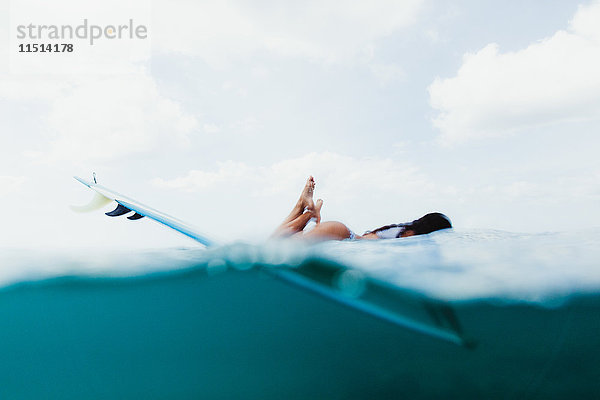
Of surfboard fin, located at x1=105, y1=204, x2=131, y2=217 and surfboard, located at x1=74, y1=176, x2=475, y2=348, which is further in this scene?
surfboard fin, located at x1=105, y1=204, x2=131, y2=217

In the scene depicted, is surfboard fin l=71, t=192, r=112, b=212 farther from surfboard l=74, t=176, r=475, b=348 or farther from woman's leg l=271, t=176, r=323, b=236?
woman's leg l=271, t=176, r=323, b=236

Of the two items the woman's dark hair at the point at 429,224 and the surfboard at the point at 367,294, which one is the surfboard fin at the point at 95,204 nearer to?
the surfboard at the point at 367,294

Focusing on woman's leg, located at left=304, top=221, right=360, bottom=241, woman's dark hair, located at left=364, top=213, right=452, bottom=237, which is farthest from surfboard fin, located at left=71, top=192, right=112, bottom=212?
woman's dark hair, located at left=364, top=213, right=452, bottom=237

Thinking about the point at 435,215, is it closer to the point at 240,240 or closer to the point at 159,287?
the point at 240,240

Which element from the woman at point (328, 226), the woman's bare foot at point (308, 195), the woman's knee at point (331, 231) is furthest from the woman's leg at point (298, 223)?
the woman's knee at point (331, 231)

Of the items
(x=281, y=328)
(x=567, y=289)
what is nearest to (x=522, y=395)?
(x=567, y=289)

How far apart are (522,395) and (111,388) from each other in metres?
7.72

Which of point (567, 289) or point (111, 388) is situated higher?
point (567, 289)

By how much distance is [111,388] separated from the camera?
5.94m

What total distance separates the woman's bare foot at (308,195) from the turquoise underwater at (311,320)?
2.83 feet

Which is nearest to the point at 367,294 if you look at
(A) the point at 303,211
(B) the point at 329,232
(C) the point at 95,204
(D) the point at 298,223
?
(B) the point at 329,232

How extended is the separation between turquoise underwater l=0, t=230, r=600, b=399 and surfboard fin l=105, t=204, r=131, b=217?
778 millimetres

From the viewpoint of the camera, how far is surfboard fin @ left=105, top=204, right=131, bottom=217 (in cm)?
522

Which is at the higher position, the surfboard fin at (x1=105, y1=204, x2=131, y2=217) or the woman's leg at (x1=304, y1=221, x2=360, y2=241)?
the surfboard fin at (x1=105, y1=204, x2=131, y2=217)
